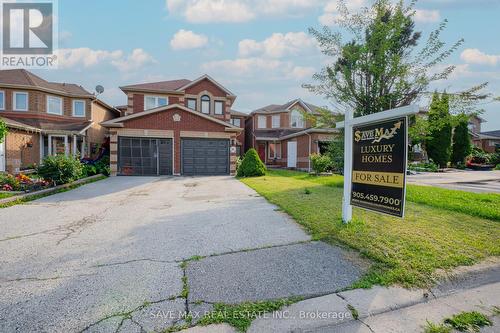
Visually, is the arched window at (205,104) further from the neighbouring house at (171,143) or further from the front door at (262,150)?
the front door at (262,150)

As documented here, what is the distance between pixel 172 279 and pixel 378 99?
9075 millimetres

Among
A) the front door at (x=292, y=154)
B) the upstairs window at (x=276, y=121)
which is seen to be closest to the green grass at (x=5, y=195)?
the front door at (x=292, y=154)

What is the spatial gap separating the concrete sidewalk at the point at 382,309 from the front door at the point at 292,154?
71.9 ft

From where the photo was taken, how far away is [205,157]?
1800cm

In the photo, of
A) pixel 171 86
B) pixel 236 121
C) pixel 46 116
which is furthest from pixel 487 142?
pixel 46 116

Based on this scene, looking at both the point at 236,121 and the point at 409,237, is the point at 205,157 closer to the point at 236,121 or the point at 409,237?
the point at 236,121

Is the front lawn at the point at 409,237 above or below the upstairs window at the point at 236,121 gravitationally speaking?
below

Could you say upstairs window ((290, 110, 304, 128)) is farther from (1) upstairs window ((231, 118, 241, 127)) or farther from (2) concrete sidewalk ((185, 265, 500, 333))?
(2) concrete sidewalk ((185, 265, 500, 333))

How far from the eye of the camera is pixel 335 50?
10.3 meters

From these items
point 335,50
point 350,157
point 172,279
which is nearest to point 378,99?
point 335,50

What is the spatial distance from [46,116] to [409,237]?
25.8 m

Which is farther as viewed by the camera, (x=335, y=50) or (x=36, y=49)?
(x=36, y=49)

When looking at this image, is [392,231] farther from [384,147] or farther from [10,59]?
[10,59]

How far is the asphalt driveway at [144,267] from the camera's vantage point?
7.89 ft
